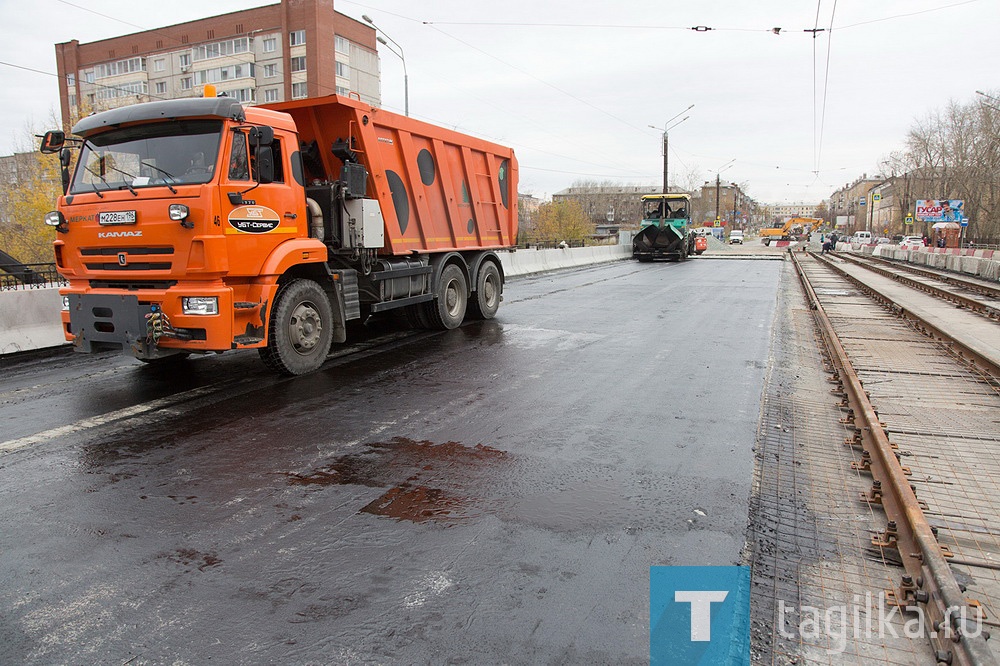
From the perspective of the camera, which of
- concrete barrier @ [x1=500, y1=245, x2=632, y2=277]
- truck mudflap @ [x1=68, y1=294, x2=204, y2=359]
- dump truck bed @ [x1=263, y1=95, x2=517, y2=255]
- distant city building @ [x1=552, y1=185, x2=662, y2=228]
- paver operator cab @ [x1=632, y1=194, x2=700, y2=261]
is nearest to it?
truck mudflap @ [x1=68, y1=294, x2=204, y2=359]

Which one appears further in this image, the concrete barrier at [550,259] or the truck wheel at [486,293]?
the concrete barrier at [550,259]

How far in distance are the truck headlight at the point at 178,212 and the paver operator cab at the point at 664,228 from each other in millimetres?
31109

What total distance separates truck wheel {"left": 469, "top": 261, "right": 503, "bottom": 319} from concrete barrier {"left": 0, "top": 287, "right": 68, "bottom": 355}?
639 cm

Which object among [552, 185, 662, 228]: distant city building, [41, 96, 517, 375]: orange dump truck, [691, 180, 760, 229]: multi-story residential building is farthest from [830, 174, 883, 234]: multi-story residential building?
[41, 96, 517, 375]: orange dump truck

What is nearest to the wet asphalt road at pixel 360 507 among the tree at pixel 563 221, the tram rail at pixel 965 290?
the tram rail at pixel 965 290

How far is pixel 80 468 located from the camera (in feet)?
14.8

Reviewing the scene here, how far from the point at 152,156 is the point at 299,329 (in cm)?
230

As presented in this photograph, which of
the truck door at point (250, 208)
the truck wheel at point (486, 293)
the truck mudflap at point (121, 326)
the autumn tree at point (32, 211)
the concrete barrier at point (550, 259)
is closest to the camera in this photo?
the truck mudflap at point (121, 326)

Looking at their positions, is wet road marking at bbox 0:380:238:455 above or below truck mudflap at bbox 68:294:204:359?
below

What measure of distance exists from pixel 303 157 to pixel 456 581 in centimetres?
687

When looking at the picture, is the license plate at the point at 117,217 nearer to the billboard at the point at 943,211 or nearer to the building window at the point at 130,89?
the billboard at the point at 943,211

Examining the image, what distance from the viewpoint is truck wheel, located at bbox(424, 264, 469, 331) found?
34.9 feet

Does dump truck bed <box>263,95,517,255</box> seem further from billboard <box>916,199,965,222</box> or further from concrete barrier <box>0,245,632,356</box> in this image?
billboard <box>916,199,965,222</box>

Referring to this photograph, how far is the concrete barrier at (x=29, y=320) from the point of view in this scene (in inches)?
340
